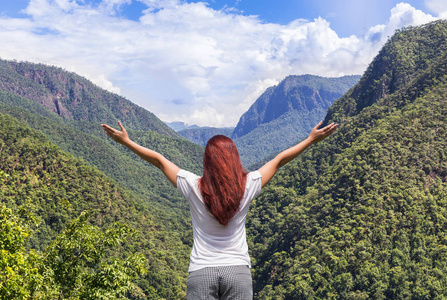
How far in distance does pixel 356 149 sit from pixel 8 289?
216ft

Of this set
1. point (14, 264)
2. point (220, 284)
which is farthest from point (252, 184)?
point (14, 264)

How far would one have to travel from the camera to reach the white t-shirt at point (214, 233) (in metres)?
3.04

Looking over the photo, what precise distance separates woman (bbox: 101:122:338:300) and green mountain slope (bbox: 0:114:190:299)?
188 ft

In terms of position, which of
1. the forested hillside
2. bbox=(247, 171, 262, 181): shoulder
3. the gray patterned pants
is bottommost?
the forested hillside

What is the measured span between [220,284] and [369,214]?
2133 inches

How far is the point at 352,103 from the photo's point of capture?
111m

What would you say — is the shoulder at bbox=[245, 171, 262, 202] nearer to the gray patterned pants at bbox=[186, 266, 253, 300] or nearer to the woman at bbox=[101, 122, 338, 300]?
the woman at bbox=[101, 122, 338, 300]

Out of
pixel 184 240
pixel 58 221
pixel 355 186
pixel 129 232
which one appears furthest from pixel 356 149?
pixel 129 232

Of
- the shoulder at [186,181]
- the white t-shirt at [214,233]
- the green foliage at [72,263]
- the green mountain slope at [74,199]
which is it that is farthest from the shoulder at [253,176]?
the green mountain slope at [74,199]

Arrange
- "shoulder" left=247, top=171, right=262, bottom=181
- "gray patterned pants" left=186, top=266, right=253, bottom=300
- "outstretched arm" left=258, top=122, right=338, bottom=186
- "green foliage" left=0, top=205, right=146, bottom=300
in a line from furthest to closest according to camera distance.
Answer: "green foliage" left=0, top=205, right=146, bottom=300 → "outstretched arm" left=258, top=122, right=338, bottom=186 → "shoulder" left=247, top=171, right=262, bottom=181 → "gray patterned pants" left=186, top=266, right=253, bottom=300

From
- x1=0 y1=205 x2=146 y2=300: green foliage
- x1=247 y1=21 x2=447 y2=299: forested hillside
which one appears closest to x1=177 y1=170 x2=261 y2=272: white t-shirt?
x1=0 y1=205 x2=146 y2=300: green foliage

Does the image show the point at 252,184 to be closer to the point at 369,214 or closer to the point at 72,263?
the point at 72,263

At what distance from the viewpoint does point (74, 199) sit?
69.8 m

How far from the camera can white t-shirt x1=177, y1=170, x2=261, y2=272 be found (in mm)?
3043
